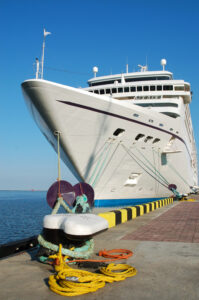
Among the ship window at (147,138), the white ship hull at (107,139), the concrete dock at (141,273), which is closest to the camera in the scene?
the concrete dock at (141,273)

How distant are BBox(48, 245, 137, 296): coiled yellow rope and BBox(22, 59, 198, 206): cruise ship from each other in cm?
1128

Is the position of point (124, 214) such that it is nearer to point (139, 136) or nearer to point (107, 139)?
point (107, 139)

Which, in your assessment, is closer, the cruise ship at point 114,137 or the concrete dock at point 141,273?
the concrete dock at point 141,273

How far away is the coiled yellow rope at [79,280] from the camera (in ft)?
10.1

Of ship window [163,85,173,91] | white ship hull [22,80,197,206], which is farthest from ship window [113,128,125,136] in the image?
ship window [163,85,173,91]

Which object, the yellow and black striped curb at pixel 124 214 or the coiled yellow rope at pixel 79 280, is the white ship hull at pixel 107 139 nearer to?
the yellow and black striped curb at pixel 124 214

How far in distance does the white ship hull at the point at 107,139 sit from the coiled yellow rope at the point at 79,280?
1128 centimetres

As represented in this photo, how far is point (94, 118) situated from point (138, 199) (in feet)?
21.8

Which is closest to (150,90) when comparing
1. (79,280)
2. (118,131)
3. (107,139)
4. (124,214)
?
(118,131)

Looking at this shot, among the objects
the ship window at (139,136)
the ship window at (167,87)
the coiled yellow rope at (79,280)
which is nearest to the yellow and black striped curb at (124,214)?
the coiled yellow rope at (79,280)

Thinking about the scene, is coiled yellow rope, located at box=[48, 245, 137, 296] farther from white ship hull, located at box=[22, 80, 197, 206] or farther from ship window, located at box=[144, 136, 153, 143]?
ship window, located at box=[144, 136, 153, 143]

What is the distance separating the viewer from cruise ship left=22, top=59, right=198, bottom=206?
14323 mm

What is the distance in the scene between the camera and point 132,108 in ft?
54.2

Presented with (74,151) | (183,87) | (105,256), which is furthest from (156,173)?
(105,256)
